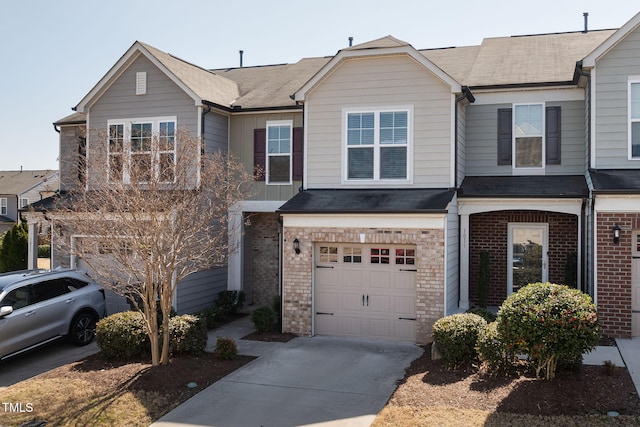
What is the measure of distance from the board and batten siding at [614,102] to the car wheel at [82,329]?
12.1 m

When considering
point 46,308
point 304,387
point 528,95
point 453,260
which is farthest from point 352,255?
point 46,308

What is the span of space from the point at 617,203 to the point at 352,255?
5729 mm

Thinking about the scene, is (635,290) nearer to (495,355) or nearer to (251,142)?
(495,355)

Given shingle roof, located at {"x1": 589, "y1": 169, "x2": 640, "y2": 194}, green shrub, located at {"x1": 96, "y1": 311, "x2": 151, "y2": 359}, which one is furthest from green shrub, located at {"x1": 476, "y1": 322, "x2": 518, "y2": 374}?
green shrub, located at {"x1": 96, "y1": 311, "x2": 151, "y2": 359}

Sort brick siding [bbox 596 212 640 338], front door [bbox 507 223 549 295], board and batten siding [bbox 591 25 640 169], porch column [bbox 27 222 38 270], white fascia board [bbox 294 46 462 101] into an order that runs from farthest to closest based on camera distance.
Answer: porch column [bbox 27 222 38 270]
front door [bbox 507 223 549 295]
white fascia board [bbox 294 46 462 101]
board and batten siding [bbox 591 25 640 169]
brick siding [bbox 596 212 640 338]

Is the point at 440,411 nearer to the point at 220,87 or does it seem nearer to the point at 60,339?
the point at 60,339

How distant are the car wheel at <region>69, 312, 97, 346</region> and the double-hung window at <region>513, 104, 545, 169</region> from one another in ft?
37.1

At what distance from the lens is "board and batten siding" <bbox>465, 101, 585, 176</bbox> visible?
14.8 meters

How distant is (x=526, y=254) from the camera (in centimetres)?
1553

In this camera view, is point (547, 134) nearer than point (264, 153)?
Yes

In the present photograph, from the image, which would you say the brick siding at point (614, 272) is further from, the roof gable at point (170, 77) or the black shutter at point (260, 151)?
the roof gable at point (170, 77)

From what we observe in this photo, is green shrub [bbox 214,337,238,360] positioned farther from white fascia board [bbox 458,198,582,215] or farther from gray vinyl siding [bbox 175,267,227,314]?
white fascia board [bbox 458,198,582,215]

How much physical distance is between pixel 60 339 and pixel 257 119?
7.91m

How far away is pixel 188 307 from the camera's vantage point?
15.6 meters
